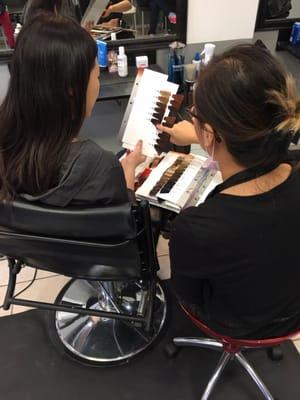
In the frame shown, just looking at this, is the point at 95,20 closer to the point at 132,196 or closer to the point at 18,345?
the point at 132,196

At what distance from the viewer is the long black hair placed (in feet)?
2.58

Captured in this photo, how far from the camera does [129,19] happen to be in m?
1.80

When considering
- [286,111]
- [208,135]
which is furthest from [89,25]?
[286,111]

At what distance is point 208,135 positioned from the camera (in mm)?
732

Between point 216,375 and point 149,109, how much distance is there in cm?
94

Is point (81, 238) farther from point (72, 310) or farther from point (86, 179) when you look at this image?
point (72, 310)

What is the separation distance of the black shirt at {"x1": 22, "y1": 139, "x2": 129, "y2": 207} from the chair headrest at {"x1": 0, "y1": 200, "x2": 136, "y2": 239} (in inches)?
2.2

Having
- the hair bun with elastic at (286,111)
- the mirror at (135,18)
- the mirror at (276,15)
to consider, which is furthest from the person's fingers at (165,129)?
the mirror at (276,15)

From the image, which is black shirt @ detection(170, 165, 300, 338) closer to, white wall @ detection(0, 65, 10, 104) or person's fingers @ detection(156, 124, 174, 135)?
person's fingers @ detection(156, 124, 174, 135)

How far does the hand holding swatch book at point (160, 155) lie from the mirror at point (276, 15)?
39.7 inches

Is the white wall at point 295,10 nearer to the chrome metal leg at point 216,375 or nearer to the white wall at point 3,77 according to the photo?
the white wall at point 3,77

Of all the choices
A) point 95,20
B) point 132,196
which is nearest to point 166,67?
point 95,20

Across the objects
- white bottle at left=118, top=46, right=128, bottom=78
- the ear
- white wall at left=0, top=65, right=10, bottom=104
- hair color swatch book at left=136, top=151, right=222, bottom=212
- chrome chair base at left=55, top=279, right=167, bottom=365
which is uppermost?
the ear

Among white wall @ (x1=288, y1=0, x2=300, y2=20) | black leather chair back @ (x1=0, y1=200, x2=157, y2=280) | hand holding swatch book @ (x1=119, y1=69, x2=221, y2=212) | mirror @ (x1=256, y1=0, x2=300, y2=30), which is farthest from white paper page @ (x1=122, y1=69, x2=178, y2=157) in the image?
white wall @ (x1=288, y1=0, x2=300, y2=20)
